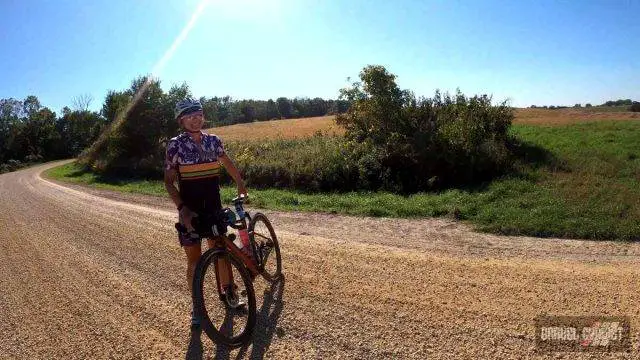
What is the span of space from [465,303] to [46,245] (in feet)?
29.5

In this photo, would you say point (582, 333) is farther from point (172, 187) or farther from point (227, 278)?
point (172, 187)

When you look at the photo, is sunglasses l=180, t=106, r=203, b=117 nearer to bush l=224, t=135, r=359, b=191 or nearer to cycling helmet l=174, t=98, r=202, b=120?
cycling helmet l=174, t=98, r=202, b=120

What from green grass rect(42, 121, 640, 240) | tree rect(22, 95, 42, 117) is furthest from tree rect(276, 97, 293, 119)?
green grass rect(42, 121, 640, 240)

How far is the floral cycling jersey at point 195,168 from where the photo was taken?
4539 mm

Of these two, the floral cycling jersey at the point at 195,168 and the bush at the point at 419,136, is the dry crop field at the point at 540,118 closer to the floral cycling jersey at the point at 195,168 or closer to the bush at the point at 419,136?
the bush at the point at 419,136

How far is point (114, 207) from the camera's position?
14453 millimetres

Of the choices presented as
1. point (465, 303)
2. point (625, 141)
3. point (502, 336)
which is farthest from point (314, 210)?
point (625, 141)

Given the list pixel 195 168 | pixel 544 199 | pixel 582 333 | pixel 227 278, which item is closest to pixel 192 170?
pixel 195 168

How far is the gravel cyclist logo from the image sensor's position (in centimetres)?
383

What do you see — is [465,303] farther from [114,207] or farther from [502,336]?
[114,207]

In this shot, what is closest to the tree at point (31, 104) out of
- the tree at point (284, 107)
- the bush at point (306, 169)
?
the tree at point (284, 107)

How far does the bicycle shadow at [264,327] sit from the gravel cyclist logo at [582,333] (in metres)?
2.59

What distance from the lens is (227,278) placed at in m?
4.75

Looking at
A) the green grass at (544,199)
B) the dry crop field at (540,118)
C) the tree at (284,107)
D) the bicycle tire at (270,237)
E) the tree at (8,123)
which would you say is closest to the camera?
the bicycle tire at (270,237)
